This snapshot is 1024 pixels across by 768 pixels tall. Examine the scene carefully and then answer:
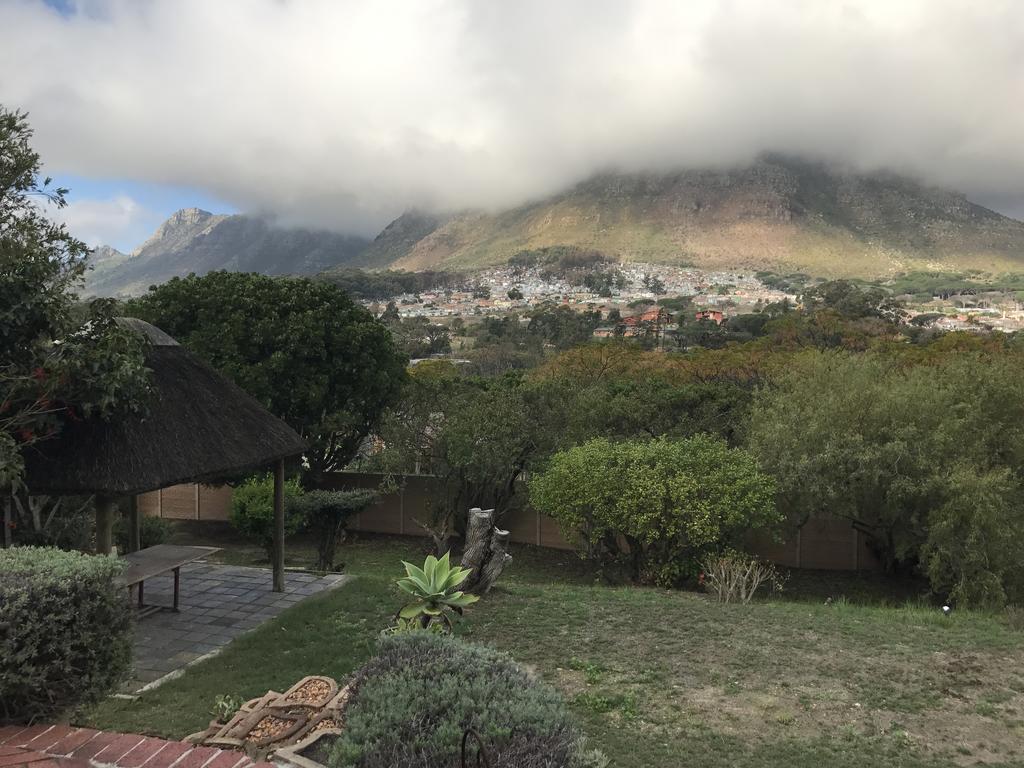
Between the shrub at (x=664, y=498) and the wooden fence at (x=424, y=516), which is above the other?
the shrub at (x=664, y=498)

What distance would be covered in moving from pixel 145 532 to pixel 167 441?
18.6 ft

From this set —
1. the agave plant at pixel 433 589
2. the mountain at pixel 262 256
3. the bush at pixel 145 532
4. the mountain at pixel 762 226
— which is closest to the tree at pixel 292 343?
the bush at pixel 145 532

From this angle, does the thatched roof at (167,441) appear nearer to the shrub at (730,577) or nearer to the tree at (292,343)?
the shrub at (730,577)

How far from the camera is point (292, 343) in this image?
1580 centimetres

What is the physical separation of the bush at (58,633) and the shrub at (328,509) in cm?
736

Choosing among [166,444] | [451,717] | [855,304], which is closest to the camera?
[451,717]

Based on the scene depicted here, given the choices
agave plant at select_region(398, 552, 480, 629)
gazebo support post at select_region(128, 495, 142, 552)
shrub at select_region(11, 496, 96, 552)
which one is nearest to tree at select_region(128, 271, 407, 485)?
shrub at select_region(11, 496, 96, 552)

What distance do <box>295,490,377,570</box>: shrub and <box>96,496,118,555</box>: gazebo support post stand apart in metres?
4.57

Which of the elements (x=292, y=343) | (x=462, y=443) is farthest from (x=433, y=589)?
(x=292, y=343)

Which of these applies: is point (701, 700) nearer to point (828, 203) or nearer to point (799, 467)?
point (799, 467)

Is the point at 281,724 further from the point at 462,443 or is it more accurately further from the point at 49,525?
the point at 462,443

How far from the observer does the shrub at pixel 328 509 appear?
449 inches

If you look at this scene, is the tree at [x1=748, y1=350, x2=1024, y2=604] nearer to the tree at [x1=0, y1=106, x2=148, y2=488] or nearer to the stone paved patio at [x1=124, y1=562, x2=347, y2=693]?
the stone paved patio at [x1=124, y1=562, x2=347, y2=693]

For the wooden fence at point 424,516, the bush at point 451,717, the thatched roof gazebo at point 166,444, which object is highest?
the thatched roof gazebo at point 166,444
